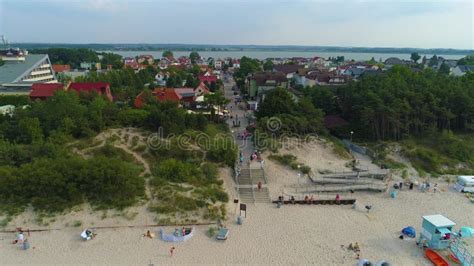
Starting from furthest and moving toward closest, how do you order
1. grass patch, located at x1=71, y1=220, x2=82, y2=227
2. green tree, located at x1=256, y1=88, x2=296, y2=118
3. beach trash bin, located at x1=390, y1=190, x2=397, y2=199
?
green tree, located at x1=256, y1=88, x2=296, y2=118
beach trash bin, located at x1=390, y1=190, x2=397, y2=199
grass patch, located at x1=71, y1=220, x2=82, y2=227

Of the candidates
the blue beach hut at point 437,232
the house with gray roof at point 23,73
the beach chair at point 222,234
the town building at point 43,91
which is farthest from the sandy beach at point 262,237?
the house with gray roof at point 23,73

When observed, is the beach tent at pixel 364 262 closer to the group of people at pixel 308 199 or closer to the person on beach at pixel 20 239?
the group of people at pixel 308 199

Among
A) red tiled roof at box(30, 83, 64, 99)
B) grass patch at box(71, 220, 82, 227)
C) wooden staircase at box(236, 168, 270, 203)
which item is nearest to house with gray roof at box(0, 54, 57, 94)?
red tiled roof at box(30, 83, 64, 99)

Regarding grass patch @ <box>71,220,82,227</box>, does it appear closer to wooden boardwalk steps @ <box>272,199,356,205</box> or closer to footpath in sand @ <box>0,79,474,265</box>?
footpath in sand @ <box>0,79,474,265</box>

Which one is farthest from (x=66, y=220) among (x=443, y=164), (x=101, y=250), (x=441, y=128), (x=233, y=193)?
(x=441, y=128)

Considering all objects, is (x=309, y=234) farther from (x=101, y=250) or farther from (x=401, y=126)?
(x=401, y=126)
